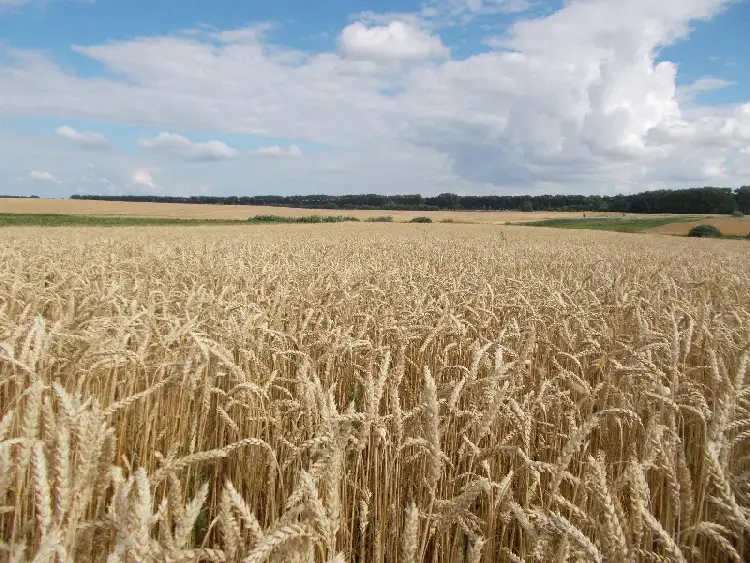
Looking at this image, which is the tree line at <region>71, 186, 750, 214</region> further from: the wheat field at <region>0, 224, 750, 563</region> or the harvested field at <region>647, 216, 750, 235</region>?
the wheat field at <region>0, 224, 750, 563</region>

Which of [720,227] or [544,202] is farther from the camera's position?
[544,202]

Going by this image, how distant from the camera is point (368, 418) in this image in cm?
185

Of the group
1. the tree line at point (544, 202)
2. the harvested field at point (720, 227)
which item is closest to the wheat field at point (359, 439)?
the harvested field at point (720, 227)

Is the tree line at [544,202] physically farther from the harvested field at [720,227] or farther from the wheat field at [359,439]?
the wheat field at [359,439]

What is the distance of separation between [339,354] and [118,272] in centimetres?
463

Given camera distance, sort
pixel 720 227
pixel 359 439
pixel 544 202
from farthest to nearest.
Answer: pixel 544 202, pixel 720 227, pixel 359 439

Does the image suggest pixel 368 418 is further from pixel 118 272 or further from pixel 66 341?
pixel 118 272

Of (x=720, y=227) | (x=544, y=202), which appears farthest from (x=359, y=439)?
(x=544, y=202)

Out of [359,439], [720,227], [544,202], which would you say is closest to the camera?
A: [359,439]

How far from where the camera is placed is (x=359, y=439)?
1.94 meters

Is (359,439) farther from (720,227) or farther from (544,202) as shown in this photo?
(544,202)

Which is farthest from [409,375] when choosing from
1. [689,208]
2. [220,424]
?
[689,208]

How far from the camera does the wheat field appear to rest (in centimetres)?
139

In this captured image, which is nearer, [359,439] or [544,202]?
[359,439]
